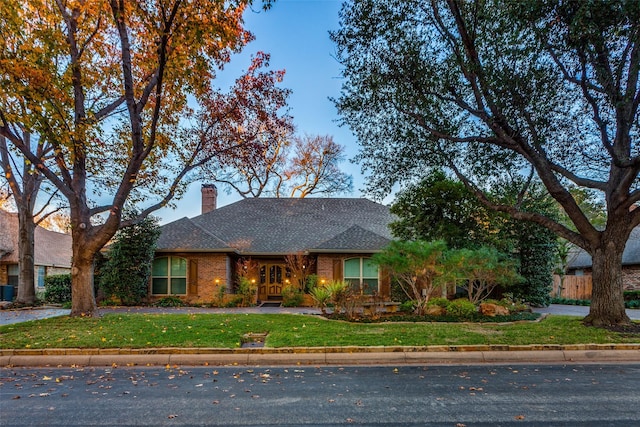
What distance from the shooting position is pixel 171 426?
4.23 metres

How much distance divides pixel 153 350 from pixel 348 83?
874cm

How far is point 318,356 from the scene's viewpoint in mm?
7543

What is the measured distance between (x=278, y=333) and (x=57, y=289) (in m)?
15.0

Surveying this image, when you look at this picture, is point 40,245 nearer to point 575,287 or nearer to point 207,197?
point 207,197

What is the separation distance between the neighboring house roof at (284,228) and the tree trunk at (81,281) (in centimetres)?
661

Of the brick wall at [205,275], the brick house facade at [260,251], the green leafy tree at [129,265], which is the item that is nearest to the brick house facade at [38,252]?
the green leafy tree at [129,265]

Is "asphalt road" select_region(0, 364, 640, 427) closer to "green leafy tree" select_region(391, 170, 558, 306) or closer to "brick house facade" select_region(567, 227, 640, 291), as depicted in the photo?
"green leafy tree" select_region(391, 170, 558, 306)

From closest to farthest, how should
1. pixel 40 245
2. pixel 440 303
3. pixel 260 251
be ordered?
pixel 440 303, pixel 260 251, pixel 40 245

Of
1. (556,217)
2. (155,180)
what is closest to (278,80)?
(155,180)

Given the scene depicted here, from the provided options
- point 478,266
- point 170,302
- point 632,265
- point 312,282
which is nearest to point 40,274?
point 170,302

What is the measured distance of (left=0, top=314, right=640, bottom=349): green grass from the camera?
26.6ft

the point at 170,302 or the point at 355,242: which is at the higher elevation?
the point at 355,242

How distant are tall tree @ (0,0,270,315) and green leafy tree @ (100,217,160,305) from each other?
3.75 metres

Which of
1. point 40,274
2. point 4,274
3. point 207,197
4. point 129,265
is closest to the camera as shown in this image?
point 129,265
